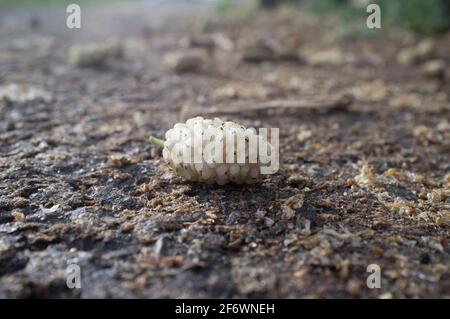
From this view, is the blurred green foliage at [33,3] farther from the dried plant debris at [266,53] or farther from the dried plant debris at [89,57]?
the dried plant debris at [266,53]

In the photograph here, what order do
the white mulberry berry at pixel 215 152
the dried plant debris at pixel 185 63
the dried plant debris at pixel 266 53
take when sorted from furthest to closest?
the dried plant debris at pixel 266 53, the dried plant debris at pixel 185 63, the white mulberry berry at pixel 215 152

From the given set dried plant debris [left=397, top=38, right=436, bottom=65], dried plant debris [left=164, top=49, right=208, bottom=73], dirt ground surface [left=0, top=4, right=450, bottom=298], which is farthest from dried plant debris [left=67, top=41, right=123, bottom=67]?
dried plant debris [left=397, top=38, right=436, bottom=65]

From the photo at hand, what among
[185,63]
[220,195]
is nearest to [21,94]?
[185,63]

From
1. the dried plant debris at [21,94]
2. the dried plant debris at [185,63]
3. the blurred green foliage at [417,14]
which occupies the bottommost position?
the dried plant debris at [21,94]

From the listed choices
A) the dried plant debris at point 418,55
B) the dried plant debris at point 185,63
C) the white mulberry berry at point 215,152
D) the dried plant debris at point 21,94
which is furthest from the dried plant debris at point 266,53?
the white mulberry berry at point 215,152

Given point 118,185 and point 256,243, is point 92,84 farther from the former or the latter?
point 256,243
